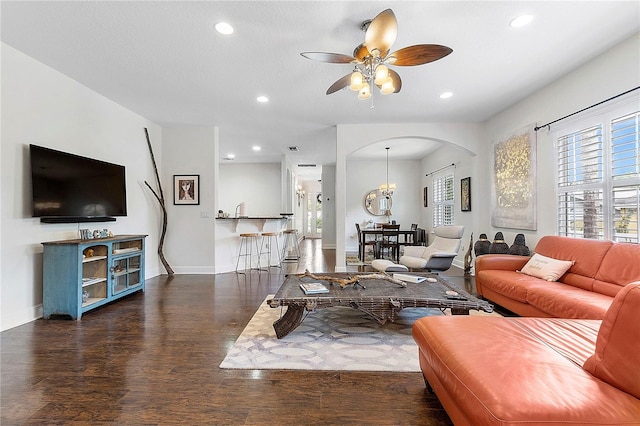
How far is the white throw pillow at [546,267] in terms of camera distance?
3.09 meters

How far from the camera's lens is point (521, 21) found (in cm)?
258

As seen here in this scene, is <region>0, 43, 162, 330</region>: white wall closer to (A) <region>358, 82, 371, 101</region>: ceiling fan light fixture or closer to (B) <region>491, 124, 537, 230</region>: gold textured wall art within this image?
(A) <region>358, 82, 371, 101</region>: ceiling fan light fixture

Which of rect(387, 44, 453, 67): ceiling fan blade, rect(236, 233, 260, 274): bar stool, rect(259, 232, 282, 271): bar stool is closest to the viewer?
rect(387, 44, 453, 67): ceiling fan blade

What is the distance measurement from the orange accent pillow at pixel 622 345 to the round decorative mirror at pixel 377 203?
8121mm

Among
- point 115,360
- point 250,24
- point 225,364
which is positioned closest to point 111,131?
point 250,24

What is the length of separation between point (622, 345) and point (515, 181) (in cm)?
398

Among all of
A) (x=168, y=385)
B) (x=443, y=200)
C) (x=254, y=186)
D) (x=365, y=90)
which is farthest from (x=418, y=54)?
(x=254, y=186)

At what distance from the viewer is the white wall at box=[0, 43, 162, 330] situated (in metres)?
3.00

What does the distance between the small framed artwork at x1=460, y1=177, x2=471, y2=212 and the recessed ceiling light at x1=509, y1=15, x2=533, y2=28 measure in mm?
3712

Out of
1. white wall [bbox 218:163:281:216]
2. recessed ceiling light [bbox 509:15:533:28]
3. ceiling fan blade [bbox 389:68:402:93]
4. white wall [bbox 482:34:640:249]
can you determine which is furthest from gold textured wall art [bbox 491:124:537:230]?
white wall [bbox 218:163:281:216]

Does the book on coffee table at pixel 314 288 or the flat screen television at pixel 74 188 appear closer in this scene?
the book on coffee table at pixel 314 288

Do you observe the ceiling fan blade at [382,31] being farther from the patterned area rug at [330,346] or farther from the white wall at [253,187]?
the white wall at [253,187]

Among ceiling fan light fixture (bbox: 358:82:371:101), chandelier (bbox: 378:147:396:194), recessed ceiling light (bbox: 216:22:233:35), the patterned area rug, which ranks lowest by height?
the patterned area rug

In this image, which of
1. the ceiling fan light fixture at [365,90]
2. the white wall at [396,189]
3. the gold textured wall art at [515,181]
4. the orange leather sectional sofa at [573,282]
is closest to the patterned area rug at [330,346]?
the orange leather sectional sofa at [573,282]
